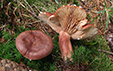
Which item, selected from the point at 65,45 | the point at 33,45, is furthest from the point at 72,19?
the point at 33,45

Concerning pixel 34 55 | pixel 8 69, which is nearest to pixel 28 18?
pixel 34 55

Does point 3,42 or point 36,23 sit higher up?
point 36,23

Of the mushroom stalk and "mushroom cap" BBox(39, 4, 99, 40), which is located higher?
"mushroom cap" BBox(39, 4, 99, 40)

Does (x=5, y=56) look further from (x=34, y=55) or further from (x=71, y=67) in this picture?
(x=71, y=67)

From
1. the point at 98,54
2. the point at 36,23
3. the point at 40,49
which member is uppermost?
the point at 36,23

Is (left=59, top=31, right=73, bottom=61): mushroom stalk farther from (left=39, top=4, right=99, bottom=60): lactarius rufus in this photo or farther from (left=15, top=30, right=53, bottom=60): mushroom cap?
(left=15, top=30, right=53, bottom=60): mushroom cap

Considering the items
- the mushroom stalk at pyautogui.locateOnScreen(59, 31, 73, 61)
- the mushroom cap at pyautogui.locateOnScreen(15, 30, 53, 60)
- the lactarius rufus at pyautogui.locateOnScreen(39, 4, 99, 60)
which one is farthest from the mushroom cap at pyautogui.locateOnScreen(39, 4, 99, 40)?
the mushroom cap at pyautogui.locateOnScreen(15, 30, 53, 60)

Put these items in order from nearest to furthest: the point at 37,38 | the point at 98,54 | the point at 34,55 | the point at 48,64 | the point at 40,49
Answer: the point at 34,55 → the point at 40,49 → the point at 37,38 → the point at 48,64 → the point at 98,54

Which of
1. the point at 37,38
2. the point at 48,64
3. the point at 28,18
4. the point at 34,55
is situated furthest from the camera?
the point at 28,18
